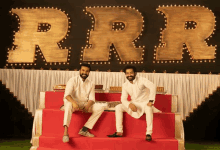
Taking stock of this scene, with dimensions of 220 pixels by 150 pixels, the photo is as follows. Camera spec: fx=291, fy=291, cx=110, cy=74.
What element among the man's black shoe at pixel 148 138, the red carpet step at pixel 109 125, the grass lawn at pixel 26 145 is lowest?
the grass lawn at pixel 26 145

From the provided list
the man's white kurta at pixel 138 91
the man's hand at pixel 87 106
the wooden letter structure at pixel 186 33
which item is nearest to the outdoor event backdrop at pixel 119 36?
the wooden letter structure at pixel 186 33

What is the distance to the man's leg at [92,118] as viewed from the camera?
411 centimetres

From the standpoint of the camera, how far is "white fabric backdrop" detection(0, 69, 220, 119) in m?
5.81

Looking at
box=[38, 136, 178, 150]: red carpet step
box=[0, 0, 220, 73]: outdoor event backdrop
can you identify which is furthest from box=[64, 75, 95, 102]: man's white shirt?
box=[0, 0, 220, 73]: outdoor event backdrop

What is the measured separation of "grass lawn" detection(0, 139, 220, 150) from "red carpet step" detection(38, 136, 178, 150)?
106cm

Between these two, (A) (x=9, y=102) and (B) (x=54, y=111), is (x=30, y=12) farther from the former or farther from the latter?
(B) (x=54, y=111)

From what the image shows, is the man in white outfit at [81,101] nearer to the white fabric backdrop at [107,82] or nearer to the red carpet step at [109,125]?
the red carpet step at [109,125]

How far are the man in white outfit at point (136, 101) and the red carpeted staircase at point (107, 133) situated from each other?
0.37 ft

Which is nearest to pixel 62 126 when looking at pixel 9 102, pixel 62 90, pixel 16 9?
pixel 62 90

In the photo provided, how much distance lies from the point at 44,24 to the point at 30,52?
682 mm

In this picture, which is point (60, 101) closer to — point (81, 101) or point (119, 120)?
point (81, 101)

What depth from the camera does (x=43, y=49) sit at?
243 inches

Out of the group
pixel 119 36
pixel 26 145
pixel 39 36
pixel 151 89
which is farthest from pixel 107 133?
pixel 39 36

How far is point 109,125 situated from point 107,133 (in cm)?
12
